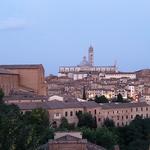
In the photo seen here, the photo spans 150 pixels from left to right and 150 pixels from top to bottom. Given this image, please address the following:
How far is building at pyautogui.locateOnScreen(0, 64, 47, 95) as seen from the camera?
5591 cm

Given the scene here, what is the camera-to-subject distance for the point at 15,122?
12047mm

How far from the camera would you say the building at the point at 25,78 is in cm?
5591

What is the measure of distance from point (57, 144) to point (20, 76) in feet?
132

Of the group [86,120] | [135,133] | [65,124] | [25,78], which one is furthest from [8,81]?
[135,133]

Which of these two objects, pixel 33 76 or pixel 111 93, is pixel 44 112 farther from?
pixel 111 93

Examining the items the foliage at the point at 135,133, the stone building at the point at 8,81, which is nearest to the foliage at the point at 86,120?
the foliage at the point at 135,133

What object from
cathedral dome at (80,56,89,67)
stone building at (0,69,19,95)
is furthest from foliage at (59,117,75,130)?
cathedral dome at (80,56,89,67)

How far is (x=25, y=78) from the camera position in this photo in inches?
2279

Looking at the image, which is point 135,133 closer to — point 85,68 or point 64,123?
point 64,123

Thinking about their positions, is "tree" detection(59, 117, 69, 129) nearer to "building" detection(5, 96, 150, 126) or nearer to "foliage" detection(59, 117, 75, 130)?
"foliage" detection(59, 117, 75, 130)

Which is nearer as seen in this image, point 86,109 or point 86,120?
point 86,120

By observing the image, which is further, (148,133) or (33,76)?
(33,76)

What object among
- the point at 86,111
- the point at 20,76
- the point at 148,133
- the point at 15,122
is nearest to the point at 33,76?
the point at 20,76

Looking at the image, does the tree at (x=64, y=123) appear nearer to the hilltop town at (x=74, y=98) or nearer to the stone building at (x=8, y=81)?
the hilltop town at (x=74, y=98)
